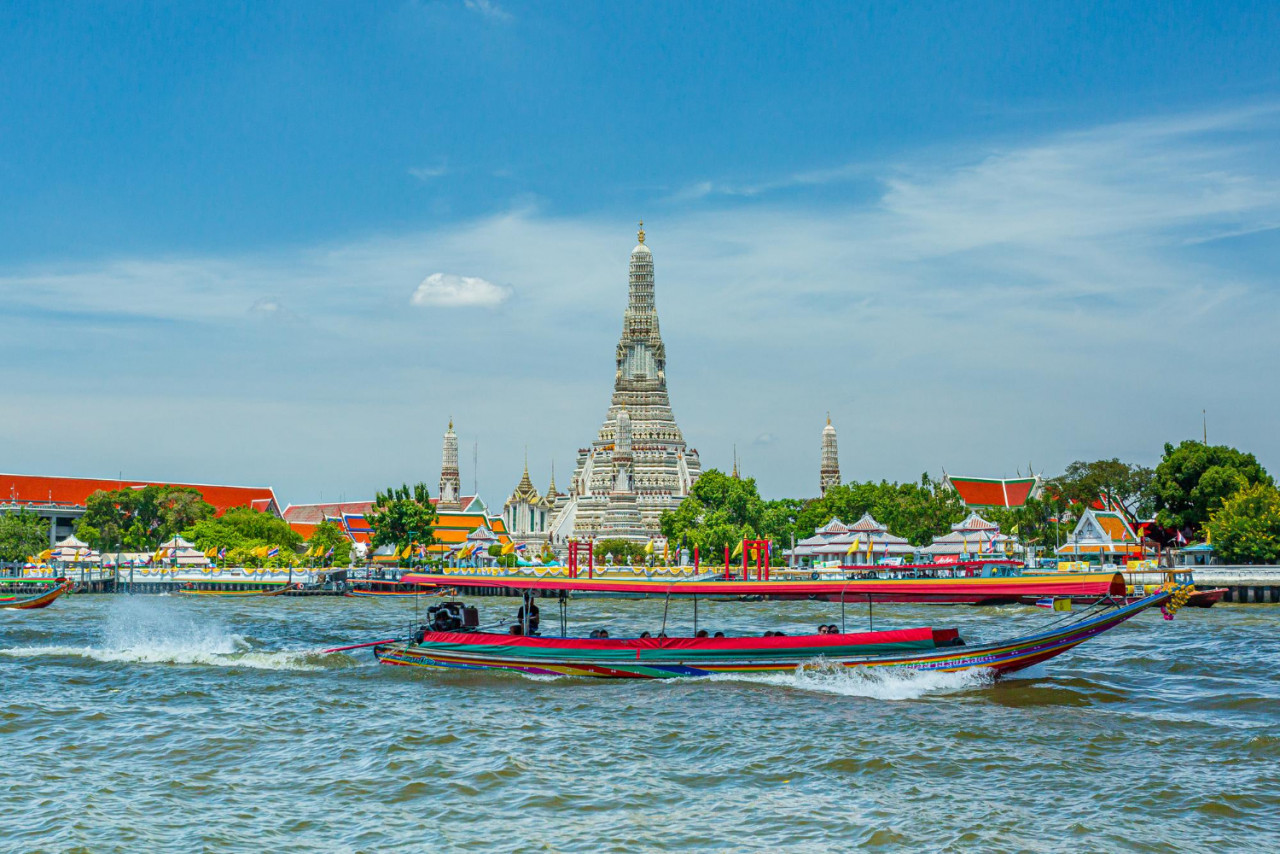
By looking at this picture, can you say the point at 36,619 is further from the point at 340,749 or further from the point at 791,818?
the point at 791,818

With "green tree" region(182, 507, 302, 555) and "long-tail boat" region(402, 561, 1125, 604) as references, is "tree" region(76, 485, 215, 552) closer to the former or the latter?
"green tree" region(182, 507, 302, 555)

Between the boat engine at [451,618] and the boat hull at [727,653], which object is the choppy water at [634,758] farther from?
the boat engine at [451,618]

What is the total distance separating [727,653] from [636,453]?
284 ft

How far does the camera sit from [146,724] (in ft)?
68.8

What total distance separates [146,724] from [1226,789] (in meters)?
16.0

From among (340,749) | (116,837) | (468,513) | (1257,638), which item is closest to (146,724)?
(340,749)

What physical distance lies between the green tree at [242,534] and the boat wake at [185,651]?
5168 cm

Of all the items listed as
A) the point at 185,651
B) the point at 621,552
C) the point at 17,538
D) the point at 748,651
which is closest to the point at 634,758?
the point at 748,651

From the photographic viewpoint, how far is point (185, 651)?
31750mm

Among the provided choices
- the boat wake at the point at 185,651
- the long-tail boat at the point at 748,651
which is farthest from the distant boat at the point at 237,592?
the long-tail boat at the point at 748,651

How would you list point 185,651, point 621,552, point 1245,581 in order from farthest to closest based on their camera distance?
point 621,552
point 1245,581
point 185,651

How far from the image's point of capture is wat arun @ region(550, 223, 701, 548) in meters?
105

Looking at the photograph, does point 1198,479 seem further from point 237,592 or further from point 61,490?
point 61,490

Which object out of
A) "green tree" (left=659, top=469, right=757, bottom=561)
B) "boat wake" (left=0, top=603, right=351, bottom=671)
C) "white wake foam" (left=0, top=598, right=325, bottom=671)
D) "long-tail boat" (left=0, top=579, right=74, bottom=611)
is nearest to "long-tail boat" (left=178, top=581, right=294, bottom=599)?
"long-tail boat" (left=0, top=579, right=74, bottom=611)
